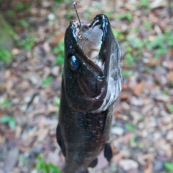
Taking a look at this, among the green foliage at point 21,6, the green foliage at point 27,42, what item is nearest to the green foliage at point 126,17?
the green foliage at point 27,42

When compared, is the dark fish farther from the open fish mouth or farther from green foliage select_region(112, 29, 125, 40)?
green foliage select_region(112, 29, 125, 40)

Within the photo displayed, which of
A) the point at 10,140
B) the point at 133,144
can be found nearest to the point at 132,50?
the point at 133,144

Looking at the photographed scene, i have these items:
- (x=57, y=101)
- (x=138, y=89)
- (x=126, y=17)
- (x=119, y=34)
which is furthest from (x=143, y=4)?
(x=57, y=101)

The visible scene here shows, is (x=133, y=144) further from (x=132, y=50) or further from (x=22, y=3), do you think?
(x=22, y=3)

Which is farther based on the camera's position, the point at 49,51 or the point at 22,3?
the point at 22,3

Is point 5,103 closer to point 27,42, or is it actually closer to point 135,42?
point 27,42

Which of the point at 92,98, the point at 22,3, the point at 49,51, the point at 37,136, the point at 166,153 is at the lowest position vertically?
the point at 166,153

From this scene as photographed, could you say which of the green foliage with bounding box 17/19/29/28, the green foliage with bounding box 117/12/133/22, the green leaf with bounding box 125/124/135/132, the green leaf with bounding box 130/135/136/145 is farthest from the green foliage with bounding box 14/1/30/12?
the green leaf with bounding box 130/135/136/145
